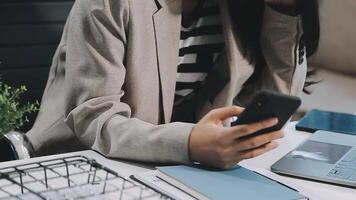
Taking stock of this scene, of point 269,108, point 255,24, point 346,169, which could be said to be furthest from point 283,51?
point 269,108

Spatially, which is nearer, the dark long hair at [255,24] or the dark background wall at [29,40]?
the dark long hair at [255,24]

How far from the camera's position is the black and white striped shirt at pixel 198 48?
1401 mm

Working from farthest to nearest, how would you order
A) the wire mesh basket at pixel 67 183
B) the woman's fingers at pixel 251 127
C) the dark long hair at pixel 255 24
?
the dark long hair at pixel 255 24 < the woman's fingers at pixel 251 127 < the wire mesh basket at pixel 67 183

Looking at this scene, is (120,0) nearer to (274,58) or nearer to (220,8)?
(220,8)

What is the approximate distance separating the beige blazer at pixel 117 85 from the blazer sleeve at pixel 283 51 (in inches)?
5.4

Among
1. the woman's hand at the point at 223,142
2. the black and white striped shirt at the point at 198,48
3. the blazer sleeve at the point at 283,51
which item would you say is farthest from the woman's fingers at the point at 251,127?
the blazer sleeve at the point at 283,51

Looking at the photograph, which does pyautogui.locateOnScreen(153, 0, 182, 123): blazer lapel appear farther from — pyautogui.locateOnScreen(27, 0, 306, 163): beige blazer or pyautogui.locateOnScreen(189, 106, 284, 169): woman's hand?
pyautogui.locateOnScreen(189, 106, 284, 169): woman's hand

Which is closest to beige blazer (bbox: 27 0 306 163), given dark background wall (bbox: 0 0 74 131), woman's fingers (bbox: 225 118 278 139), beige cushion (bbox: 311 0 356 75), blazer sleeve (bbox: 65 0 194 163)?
blazer sleeve (bbox: 65 0 194 163)

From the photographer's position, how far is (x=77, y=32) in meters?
1.16

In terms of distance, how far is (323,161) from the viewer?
110 cm

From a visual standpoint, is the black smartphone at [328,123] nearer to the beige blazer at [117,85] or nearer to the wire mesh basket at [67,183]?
the beige blazer at [117,85]

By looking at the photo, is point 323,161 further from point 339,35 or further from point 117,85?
point 339,35

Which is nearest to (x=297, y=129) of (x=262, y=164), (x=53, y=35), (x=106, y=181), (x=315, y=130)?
(x=315, y=130)

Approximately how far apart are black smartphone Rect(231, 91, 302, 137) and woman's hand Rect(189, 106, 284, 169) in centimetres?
2
